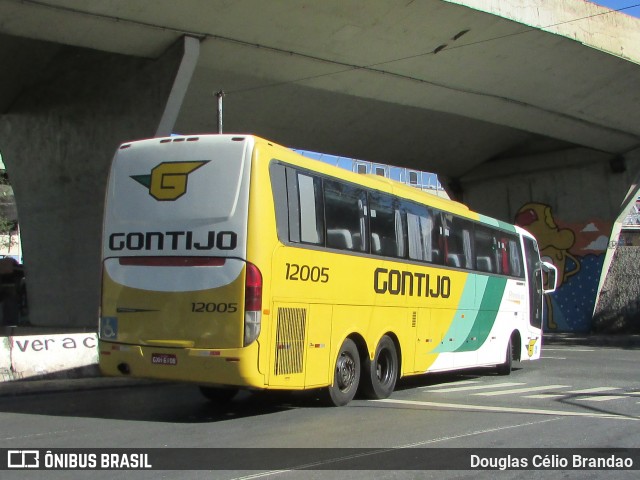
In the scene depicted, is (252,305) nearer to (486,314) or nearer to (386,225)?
(386,225)

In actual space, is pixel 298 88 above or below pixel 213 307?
above

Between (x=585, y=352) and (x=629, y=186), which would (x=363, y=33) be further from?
(x=629, y=186)

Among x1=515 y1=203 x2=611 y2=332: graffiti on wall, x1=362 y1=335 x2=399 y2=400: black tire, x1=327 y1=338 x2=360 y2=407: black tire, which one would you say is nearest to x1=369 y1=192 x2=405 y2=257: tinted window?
x1=362 y1=335 x2=399 y2=400: black tire

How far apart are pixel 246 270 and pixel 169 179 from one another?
160 cm

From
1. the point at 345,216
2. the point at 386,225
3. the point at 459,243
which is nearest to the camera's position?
the point at 345,216

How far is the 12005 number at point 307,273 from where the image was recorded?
30.3 feet

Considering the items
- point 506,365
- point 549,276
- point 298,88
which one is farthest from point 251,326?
point 298,88

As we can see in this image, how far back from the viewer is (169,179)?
9.29m

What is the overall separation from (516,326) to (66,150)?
1362cm

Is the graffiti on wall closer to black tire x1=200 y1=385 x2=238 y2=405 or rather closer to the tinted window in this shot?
the tinted window

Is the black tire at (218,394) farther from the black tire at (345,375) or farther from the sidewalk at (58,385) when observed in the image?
the sidewalk at (58,385)

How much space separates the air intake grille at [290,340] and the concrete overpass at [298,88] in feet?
29.2

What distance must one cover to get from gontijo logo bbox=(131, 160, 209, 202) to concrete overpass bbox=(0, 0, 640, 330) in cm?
718

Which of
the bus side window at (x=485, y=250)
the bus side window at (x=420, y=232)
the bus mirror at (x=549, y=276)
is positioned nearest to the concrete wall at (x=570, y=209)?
the bus mirror at (x=549, y=276)
